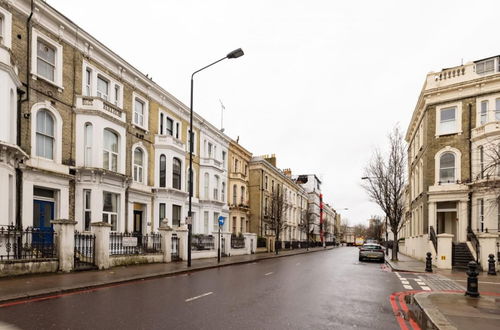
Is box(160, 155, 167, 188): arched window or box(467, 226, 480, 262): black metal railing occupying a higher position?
box(160, 155, 167, 188): arched window

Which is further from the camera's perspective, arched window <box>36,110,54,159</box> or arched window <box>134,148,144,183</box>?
arched window <box>134,148,144,183</box>

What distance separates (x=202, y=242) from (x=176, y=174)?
18.1ft

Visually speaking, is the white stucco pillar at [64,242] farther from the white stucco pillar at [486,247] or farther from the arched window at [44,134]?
the white stucco pillar at [486,247]

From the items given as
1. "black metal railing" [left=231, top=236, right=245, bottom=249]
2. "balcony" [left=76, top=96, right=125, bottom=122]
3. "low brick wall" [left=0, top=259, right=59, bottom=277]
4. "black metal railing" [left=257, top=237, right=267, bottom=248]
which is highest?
"balcony" [left=76, top=96, right=125, bottom=122]

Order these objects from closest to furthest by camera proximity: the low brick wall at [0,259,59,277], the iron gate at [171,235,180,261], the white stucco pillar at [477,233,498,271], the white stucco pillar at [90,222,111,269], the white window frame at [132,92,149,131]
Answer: the low brick wall at [0,259,59,277] < the white stucco pillar at [90,222,111,269] < the white stucco pillar at [477,233,498,271] < the iron gate at [171,235,180,261] < the white window frame at [132,92,149,131]

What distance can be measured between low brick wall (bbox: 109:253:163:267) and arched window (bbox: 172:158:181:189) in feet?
26.1

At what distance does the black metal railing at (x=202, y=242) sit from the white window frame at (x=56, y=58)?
12.8 m

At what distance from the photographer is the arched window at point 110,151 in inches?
798

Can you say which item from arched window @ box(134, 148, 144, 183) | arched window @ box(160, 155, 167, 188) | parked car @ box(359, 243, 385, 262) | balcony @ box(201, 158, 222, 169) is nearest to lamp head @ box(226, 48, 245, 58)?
arched window @ box(134, 148, 144, 183)

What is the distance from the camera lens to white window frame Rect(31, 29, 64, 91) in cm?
1631

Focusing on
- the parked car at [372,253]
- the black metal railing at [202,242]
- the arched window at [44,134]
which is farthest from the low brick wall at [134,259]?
the parked car at [372,253]

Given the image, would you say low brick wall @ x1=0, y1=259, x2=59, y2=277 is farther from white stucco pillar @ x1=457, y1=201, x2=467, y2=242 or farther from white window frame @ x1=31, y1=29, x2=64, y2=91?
white stucco pillar @ x1=457, y1=201, x2=467, y2=242

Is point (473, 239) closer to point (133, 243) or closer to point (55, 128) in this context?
point (133, 243)

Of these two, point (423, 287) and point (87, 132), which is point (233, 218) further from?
point (423, 287)
